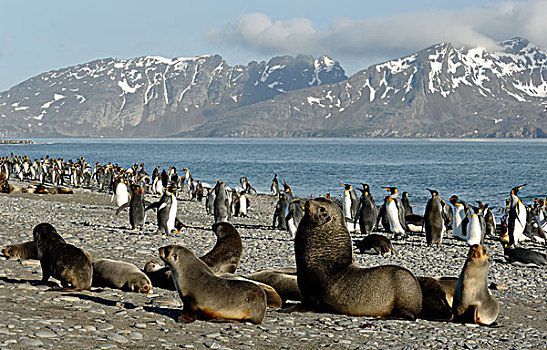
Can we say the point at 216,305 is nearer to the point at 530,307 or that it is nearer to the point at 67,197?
the point at 530,307

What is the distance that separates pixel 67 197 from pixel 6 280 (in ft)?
70.6

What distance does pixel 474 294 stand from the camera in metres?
7.54

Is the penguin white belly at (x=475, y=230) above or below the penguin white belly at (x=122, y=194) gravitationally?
below

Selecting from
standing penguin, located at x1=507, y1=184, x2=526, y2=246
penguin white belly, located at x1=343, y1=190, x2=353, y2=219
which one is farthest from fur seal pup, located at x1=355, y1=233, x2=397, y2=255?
penguin white belly, located at x1=343, y1=190, x2=353, y2=219

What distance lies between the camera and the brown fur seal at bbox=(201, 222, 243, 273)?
8.91m

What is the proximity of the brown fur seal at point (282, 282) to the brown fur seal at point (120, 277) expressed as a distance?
1.35m

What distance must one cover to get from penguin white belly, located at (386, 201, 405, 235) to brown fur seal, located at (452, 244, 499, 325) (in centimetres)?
1109

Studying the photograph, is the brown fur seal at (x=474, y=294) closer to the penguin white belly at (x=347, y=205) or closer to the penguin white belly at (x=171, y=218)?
the penguin white belly at (x=171, y=218)

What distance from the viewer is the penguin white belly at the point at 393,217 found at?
1872 centimetres

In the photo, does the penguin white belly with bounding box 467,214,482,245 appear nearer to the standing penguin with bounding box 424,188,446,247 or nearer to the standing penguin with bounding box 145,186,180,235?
the standing penguin with bounding box 424,188,446,247

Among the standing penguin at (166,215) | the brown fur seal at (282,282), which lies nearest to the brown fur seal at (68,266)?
the brown fur seal at (282,282)

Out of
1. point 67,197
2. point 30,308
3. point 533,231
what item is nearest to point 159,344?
point 30,308

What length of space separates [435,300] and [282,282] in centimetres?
Answer: 191

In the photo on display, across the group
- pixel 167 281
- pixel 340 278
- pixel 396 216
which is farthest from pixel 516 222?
pixel 167 281
